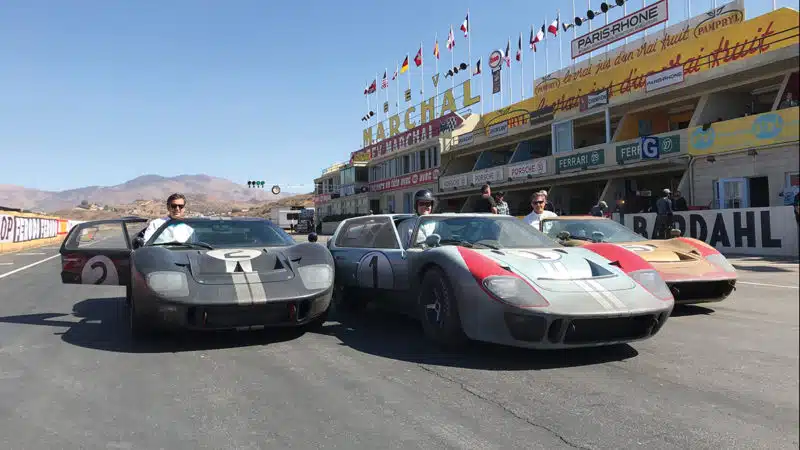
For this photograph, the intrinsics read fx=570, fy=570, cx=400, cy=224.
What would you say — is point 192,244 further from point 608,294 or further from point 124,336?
point 608,294

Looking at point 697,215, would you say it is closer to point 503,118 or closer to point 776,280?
point 776,280

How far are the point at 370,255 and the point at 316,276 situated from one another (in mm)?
1041

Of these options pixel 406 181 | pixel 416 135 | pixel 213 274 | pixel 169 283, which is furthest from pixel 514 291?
pixel 406 181

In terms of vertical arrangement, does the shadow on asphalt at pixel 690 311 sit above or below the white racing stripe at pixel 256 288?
below

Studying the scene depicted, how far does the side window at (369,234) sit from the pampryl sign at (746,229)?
10589 mm

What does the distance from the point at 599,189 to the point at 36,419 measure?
94.1 ft

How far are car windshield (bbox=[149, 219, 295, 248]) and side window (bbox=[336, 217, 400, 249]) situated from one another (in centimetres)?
85

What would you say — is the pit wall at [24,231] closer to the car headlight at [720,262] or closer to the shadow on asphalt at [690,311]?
the shadow on asphalt at [690,311]

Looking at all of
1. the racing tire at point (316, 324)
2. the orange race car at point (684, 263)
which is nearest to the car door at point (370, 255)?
the racing tire at point (316, 324)

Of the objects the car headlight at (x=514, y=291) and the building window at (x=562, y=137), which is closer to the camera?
the car headlight at (x=514, y=291)

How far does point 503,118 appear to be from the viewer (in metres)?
35.9

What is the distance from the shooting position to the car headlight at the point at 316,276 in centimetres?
525

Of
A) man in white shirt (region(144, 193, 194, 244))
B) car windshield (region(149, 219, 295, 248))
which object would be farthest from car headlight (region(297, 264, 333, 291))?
man in white shirt (region(144, 193, 194, 244))

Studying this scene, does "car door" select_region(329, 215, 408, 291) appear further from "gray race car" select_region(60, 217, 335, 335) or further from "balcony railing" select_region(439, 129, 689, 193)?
A: "balcony railing" select_region(439, 129, 689, 193)
